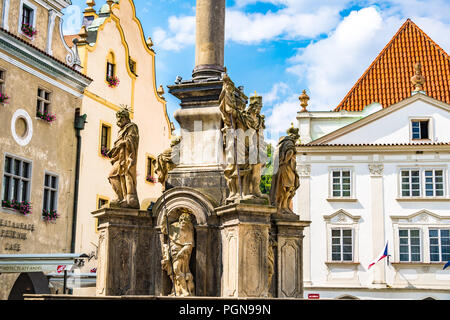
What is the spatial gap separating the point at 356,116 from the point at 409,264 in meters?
7.72

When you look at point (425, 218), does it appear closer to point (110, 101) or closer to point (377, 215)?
point (377, 215)

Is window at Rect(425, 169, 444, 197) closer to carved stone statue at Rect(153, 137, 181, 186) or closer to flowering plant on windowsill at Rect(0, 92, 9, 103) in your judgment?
flowering plant on windowsill at Rect(0, 92, 9, 103)

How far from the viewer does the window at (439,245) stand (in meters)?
30.7

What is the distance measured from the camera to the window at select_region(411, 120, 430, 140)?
1294 inches

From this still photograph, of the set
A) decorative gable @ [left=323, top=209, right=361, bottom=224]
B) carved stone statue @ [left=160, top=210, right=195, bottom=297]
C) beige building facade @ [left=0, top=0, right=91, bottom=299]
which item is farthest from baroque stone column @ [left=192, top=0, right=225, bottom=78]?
decorative gable @ [left=323, top=209, right=361, bottom=224]

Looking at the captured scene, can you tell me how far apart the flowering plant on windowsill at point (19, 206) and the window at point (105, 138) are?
5.72m

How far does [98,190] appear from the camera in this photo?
27.5 meters

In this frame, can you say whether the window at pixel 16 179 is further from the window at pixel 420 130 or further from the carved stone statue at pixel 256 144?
the window at pixel 420 130

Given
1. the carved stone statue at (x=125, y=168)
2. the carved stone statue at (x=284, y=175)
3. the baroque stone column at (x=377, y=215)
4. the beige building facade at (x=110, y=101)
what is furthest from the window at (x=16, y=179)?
the baroque stone column at (x=377, y=215)

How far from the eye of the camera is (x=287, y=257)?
10930 millimetres

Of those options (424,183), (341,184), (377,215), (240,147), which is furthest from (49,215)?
(424,183)

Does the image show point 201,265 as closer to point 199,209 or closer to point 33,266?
point 199,209
